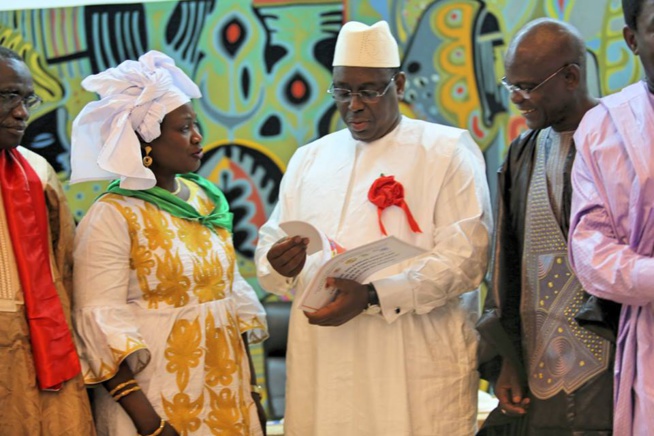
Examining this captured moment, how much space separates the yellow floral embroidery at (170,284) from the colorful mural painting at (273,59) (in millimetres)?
1953

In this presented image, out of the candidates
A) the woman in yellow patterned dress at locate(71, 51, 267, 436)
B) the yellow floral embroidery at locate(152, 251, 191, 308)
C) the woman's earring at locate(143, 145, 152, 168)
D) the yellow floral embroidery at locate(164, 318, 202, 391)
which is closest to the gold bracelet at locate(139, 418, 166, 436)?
the woman in yellow patterned dress at locate(71, 51, 267, 436)

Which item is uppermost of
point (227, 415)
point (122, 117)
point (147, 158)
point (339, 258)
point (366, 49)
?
point (366, 49)

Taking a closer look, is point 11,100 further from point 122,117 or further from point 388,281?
point 388,281

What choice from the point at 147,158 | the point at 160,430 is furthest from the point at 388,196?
the point at 160,430

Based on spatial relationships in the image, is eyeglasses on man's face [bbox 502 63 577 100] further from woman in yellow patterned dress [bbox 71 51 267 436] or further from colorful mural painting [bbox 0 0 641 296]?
colorful mural painting [bbox 0 0 641 296]

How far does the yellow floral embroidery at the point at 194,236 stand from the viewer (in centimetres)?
337

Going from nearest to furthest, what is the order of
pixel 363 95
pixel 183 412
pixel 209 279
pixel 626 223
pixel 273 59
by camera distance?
pixel 626 223
pixel 183 412
pixel 209 279
pixel 363 95
pixel 273 59

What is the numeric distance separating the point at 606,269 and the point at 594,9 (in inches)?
109

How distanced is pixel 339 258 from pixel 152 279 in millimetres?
672

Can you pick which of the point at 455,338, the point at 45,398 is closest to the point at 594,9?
the point at 455,338

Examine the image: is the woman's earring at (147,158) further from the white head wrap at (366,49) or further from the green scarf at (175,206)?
the white head wrap at (366,49)

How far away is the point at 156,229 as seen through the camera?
3307 mm

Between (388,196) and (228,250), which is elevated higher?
(388,196)

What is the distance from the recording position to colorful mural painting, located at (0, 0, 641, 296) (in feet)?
16.5
